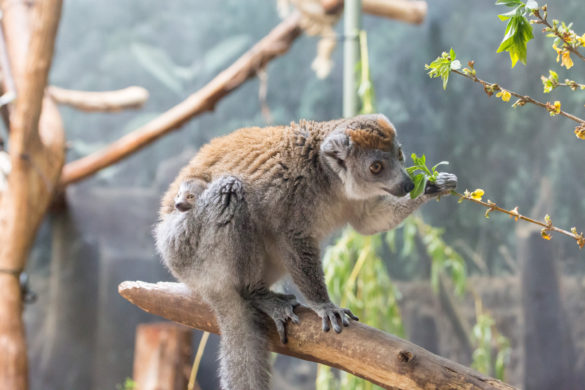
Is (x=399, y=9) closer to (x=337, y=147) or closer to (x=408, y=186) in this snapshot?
(x=337, y=147)

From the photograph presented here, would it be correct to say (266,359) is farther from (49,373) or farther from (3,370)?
(49,373)

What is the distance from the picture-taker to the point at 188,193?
2.46 m

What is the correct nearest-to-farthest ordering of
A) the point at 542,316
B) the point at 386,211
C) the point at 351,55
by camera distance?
1. the point at 386,211
2. the point at 351,55
3. the point at 542,316

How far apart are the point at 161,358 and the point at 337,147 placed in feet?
11.5

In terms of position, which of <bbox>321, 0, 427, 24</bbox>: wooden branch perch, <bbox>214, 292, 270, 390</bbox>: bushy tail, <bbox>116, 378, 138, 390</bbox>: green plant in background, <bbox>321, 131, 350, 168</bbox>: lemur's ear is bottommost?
<bbox>116, 378, 138, 390</bbox>: green plant in background

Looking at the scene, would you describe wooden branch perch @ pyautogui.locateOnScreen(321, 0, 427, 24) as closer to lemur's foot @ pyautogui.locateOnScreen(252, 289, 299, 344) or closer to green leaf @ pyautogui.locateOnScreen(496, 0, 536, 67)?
Result: lemur's foot @ pyautogui.locateOnScreen(252, 289, 299, 344)

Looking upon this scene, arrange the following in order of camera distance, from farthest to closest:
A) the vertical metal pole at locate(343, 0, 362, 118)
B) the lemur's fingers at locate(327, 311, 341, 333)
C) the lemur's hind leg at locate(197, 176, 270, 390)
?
the vertical metal pole at locate(343, 0, 362, 118), the lemur's hind leg at locate(197, 176, 270, 390), the lemur's fingers at locate(327, 311, 341, 333)

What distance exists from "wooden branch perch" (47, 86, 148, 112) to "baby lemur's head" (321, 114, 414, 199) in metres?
3.42

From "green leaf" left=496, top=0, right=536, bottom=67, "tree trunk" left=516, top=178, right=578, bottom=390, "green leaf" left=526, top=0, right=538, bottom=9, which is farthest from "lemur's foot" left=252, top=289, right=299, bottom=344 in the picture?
"tree trunk" left=516, top=178, right=578, bottom=390

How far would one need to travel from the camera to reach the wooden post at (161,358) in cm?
509

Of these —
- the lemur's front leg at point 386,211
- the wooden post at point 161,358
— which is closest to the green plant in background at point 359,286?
the lemur's front leg at point 386,211

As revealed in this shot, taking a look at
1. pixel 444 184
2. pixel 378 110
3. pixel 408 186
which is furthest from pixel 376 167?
pixel 378 110

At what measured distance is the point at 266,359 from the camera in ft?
7.77

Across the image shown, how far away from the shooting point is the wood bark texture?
4.07 meters
